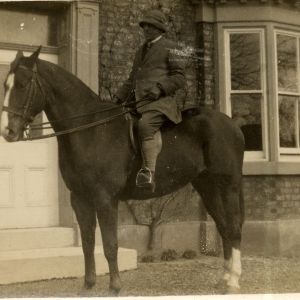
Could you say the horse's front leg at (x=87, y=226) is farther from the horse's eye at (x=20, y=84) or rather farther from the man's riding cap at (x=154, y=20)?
the man's riding cap at (x=154, y=20)

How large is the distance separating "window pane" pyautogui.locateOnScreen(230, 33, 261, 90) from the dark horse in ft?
8.02

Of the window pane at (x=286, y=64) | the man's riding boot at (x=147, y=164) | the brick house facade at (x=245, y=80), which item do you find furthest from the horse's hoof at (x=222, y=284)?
the window pane at (x=286, y=64)

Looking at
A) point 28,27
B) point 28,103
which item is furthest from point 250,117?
point 28,103

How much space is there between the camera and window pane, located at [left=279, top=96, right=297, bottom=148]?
8.37m

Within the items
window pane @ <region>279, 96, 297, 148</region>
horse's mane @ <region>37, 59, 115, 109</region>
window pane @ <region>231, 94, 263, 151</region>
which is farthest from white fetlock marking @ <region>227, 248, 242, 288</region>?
window pane @ <region>279, 96, 297, 148</region>

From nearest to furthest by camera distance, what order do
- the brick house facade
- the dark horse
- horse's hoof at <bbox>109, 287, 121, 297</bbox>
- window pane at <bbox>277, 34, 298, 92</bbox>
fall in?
the dark horse → horse's hoof at <bbox>109, 287, 121, 297</bbox> → the brick house facade → window pane at <bbox>277, 34, 298, 92</bbox>

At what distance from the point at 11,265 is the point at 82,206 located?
4.41 feet

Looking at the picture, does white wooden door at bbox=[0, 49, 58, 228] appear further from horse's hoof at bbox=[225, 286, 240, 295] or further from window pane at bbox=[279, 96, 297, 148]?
window pane at bbox=[279, 96, 297, 148]

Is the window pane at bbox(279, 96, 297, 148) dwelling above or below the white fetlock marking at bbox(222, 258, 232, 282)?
above

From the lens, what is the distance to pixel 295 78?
331 inches

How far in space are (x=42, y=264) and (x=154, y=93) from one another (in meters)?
2.32

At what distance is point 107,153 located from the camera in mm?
5262

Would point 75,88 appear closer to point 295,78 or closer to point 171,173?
point 171,173

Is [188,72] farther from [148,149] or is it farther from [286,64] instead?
[148,149]
